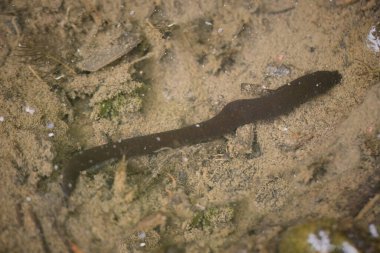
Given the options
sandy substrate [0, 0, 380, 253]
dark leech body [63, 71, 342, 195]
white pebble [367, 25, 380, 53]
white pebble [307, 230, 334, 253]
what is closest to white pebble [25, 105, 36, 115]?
sandy substrate [0, 0, 380, 253]

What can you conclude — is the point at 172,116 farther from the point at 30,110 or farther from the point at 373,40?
the point at 373,40

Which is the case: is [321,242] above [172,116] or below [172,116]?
below

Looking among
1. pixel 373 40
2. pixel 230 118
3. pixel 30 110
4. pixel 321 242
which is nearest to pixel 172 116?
pixel 230 118

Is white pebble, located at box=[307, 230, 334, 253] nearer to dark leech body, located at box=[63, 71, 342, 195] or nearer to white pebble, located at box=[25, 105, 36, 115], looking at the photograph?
dark leech body, located at box=[63, 71, 342, 195]

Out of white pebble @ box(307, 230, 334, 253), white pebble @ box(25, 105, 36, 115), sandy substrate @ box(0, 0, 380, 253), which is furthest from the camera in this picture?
white pebble @ box(25, 105, 36, 115)

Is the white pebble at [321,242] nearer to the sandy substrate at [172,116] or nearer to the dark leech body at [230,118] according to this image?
the sandy substrate at [172,116]
